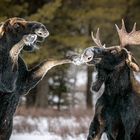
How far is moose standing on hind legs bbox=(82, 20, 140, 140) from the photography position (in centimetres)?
859

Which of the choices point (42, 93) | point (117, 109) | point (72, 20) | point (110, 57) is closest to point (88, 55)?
point (110, 57)

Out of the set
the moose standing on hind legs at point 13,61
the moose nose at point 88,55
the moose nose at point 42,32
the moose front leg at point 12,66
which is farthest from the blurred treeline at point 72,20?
the moose nose at point 42,32

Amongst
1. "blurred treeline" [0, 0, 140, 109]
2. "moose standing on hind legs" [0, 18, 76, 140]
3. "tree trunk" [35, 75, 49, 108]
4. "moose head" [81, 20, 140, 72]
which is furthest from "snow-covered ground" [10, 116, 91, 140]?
"moose standing on hind legs" [0, 18, 76, 140]

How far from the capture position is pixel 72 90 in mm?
35406

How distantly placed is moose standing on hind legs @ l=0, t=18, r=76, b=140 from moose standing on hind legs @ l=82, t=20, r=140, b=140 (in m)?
0.94

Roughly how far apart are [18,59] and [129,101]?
1574mm

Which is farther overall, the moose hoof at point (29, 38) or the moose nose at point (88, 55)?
the moose nose at point (88, 55)

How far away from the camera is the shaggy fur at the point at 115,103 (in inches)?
338

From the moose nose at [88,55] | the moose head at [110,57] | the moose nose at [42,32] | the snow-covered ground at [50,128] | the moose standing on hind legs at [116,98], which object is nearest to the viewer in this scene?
the moose nose at [42,32]

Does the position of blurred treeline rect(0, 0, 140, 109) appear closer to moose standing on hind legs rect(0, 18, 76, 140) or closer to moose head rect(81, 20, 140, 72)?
moose head rect(81, 20, 140, 72)

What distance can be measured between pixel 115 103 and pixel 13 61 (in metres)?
1.55

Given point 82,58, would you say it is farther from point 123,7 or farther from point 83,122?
point 123,7

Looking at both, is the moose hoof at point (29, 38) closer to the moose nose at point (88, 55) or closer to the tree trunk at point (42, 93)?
the moose nose at point (88, 55)

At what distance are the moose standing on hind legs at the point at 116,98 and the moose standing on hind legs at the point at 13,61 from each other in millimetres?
943
